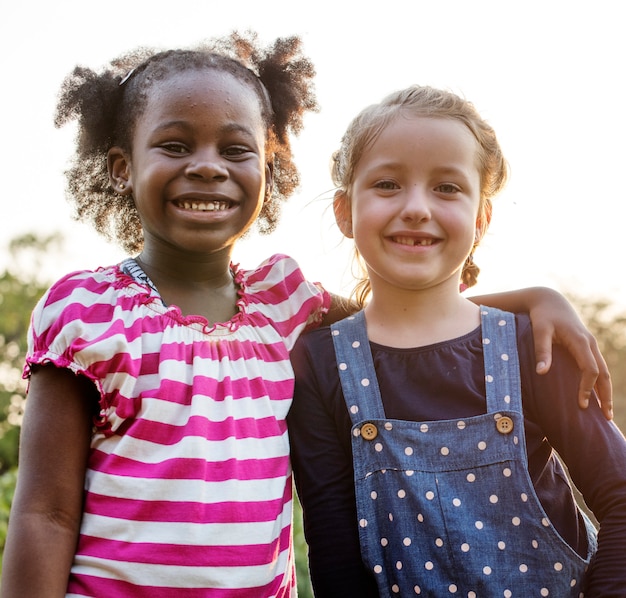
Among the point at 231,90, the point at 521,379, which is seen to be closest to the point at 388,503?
the point at 521,379

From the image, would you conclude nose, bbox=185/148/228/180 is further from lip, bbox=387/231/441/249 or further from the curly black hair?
lip, bbox=387/231/441/249

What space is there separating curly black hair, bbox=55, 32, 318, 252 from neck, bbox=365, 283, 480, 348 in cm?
63

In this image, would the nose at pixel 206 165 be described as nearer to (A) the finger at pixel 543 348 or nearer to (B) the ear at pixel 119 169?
(B) the ear at pixel 119 169

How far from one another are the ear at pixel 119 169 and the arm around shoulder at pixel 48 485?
0.64m

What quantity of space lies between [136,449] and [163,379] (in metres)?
0.17

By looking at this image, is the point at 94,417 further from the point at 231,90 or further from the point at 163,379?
the point at 231,90

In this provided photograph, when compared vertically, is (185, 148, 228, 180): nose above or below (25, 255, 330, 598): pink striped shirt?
above

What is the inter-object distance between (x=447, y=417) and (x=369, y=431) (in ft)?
0.67

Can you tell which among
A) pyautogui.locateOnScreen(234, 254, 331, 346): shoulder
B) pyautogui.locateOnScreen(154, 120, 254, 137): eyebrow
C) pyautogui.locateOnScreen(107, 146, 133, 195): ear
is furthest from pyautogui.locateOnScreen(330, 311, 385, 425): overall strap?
pyautogui.locateOnScreen(107, 146, 133, 195): ear

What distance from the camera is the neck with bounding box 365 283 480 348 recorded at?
2096mm

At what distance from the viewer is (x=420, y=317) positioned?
7.04ft

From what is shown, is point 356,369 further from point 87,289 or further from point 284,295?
point 87,289

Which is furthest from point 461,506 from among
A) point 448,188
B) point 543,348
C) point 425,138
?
point 425,138

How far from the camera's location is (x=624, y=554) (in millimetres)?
1734
